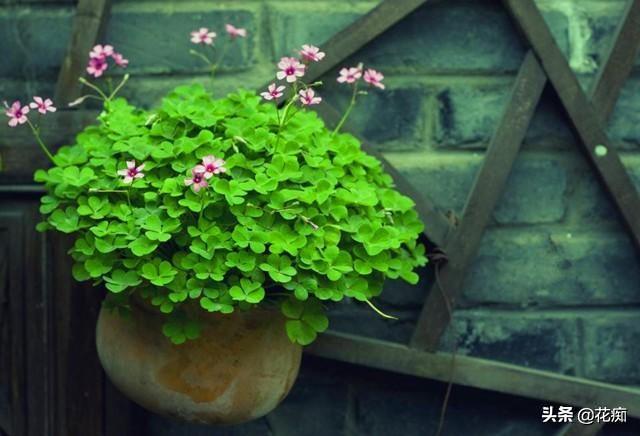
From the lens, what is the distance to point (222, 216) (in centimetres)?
218

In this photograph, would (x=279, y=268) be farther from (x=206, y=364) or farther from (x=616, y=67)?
(x=616, y=67)

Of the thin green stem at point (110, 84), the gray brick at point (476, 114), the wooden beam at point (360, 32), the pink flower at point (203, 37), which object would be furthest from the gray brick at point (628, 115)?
the thin green stem at point (110, 84)

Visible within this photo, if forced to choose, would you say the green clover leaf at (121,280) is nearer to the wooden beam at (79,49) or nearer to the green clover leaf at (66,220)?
the green clover leaf at (66,220)

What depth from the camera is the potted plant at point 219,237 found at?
2145 millimetres

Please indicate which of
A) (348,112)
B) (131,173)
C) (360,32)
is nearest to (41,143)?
(131,173)

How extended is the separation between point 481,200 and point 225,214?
764 mm

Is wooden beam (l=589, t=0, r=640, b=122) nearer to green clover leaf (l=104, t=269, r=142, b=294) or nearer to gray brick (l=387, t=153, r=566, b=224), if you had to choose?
gray brick (l=387, t=153, r=566, b=224)

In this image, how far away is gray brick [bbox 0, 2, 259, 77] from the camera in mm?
2680

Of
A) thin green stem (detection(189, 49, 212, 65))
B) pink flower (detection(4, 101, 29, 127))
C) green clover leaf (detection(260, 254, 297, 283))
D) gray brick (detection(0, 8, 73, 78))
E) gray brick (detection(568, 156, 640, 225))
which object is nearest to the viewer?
green clover leaf (detection(260, 254, 297, 283))

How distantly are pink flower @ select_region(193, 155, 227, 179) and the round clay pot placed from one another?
0.30m

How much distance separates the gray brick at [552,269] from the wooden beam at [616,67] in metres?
0.32

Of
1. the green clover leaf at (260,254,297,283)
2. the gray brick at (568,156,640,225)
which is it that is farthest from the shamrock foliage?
the gray brick at (568,156,640,225)

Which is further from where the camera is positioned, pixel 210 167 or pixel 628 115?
pixel 628 115

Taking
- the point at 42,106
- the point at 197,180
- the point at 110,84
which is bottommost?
the point at 197,180
